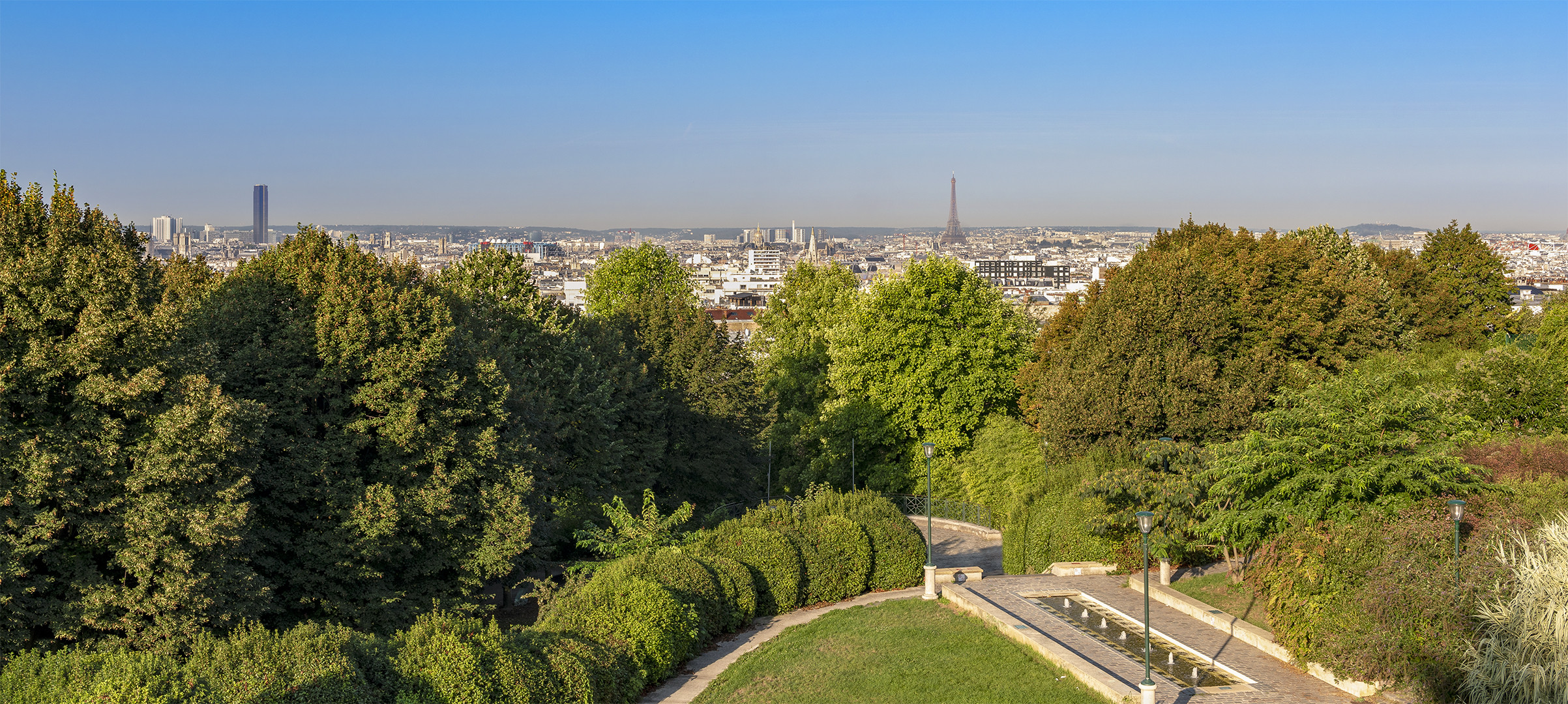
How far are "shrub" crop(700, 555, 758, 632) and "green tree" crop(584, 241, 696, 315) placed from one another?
3490 cm

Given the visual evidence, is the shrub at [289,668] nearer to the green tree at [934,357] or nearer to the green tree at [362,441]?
the green tree at [362,441]

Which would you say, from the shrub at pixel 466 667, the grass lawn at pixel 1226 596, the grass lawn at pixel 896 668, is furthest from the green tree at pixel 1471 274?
the shrub at pixel 466 667

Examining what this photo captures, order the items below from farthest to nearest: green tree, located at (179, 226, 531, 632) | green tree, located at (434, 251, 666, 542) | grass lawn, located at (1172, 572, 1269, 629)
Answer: green tree, located at (434, 251, 666, 542), green tree, located at (179, 226, 531, 632), grass lawn, located at (1172, 572, 1269, 629)

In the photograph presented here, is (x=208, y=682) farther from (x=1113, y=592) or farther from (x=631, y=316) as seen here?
(x=631, y=316)

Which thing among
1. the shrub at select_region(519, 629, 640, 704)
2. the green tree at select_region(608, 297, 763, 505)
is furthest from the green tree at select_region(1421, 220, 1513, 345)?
the shrub at select_region(519, 629, 640, 704)

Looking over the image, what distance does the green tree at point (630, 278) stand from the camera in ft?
186

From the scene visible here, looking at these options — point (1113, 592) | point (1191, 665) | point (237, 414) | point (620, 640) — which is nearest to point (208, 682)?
point (620, 640)

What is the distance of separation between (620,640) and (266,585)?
23.2 ft

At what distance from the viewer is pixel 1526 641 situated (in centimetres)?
1374

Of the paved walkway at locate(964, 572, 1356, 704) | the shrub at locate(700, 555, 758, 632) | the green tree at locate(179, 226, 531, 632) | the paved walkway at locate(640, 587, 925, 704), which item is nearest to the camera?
the paved walkway at locate(964, 572, 1356, 704)

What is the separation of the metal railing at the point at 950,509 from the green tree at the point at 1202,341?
13.2ft

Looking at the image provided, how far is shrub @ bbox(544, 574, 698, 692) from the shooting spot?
16.7 metres

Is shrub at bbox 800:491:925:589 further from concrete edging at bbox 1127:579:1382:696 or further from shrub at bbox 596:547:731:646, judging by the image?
shrub at bbox 596:547:731:646

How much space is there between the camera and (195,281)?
29.0m
